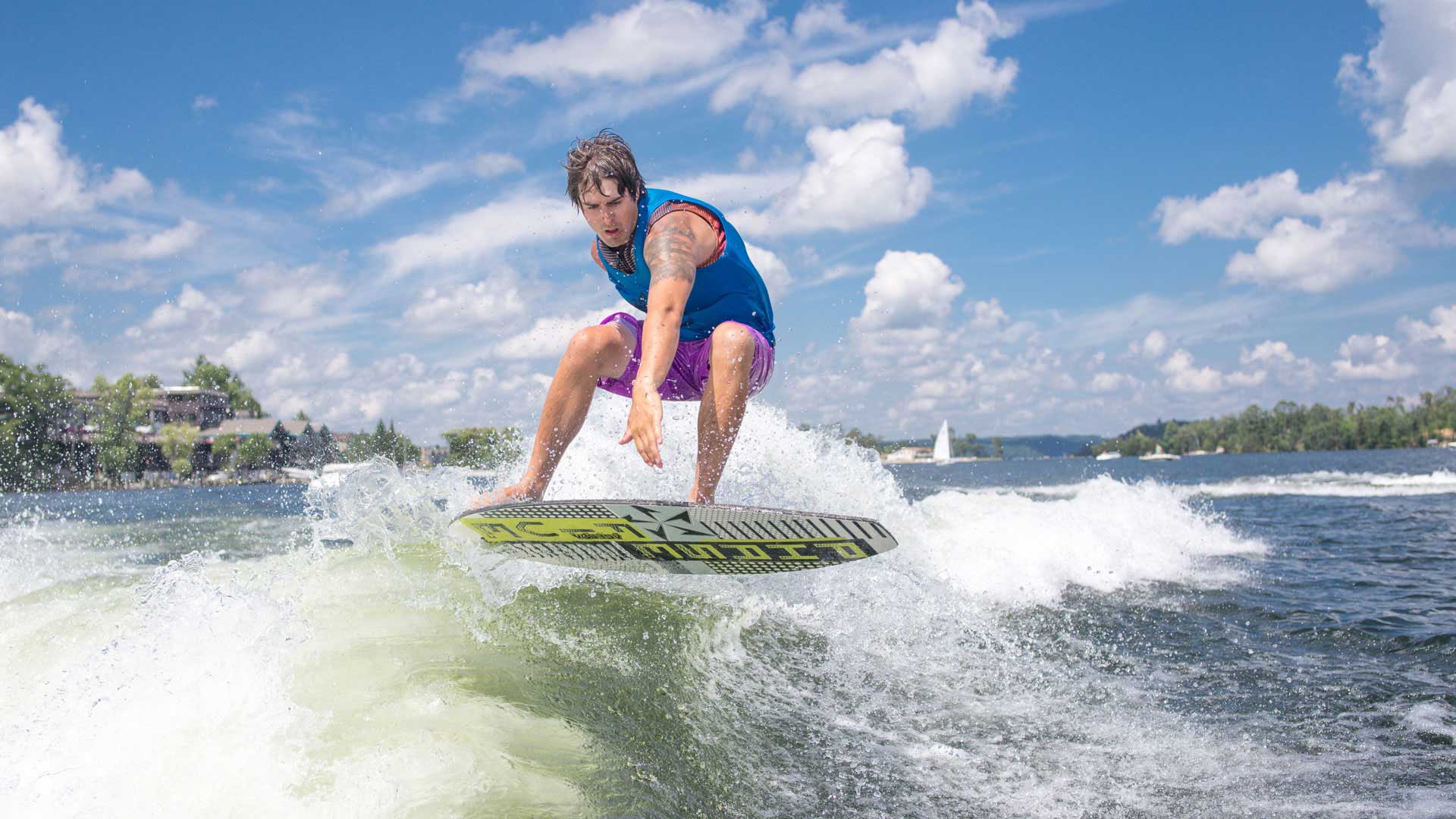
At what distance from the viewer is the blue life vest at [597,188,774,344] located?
13.3ft

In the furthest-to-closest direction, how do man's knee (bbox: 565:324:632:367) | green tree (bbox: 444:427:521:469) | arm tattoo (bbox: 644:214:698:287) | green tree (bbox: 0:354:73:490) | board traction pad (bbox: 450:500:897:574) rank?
1. green tree (bbox: 0:354:73:490)
2. green tree (bbox: 444:427:521:469)
3. man's knee (bbox: 565:324:632:367)
4. board traction pad (bbox: 450:500:897:574)
5. arm tattoo (bbox: 644:214:698:287)

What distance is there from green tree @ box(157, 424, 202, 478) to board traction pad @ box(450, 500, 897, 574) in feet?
257

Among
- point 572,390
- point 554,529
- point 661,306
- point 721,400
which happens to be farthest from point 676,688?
point 661,306

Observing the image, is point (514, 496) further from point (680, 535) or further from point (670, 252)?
point (670, 252)

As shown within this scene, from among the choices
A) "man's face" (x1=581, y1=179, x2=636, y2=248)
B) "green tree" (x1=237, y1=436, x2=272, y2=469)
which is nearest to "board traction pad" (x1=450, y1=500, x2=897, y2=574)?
"man's face" (x1=581, y1=179, x2=636, y2=248)

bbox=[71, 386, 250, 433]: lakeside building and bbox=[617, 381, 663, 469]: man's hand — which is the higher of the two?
bbox=[71, 386, 250, 433]: lakeside building

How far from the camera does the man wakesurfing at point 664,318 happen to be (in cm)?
365

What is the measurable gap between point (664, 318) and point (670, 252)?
0.39m

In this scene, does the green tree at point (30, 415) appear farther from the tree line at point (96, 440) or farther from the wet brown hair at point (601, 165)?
the wet brown hair at point (601, 165)

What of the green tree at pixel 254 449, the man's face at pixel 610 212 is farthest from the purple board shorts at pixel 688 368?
the green tree at pixel 254 449

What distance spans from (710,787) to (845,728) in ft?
2.82

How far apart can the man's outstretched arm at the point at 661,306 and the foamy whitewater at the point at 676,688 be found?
3.86 ft

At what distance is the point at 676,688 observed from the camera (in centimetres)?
371

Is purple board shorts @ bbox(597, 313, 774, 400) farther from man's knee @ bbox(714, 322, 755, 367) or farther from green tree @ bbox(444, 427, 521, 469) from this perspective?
green tree @ bbox(444, 427, 521, 469)
